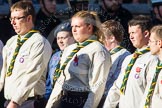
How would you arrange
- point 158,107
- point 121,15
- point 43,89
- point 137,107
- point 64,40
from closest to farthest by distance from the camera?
point 158,107 → point 137,107 → point 43,89 → point 64,40 → point 121,15

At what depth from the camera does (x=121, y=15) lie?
310 inches

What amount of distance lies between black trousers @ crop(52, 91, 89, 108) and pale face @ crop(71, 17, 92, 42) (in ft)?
1.70

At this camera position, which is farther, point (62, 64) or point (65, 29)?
point (65, 29)

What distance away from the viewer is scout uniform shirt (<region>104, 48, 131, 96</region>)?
19.7 ft

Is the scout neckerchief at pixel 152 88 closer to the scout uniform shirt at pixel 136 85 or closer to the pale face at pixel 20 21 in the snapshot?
A: the scout uniform shirt at pixel 136 85

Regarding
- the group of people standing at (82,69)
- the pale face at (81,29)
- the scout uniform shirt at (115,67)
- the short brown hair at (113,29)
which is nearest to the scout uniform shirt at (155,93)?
the group of people standing at (82,69)

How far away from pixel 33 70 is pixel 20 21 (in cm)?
53

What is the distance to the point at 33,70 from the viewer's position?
5383 mm

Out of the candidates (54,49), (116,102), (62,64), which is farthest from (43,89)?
(54,49)

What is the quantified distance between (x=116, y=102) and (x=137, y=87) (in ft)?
1.11

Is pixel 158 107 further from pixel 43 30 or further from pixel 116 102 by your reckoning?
pixel 43 30

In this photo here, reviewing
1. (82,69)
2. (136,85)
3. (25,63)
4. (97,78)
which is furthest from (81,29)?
(136,85)

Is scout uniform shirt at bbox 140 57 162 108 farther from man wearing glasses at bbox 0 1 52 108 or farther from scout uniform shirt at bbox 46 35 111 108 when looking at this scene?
man wearing glasses at bbox 0 1 52 108

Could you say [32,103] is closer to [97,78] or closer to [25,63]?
[25,63]
